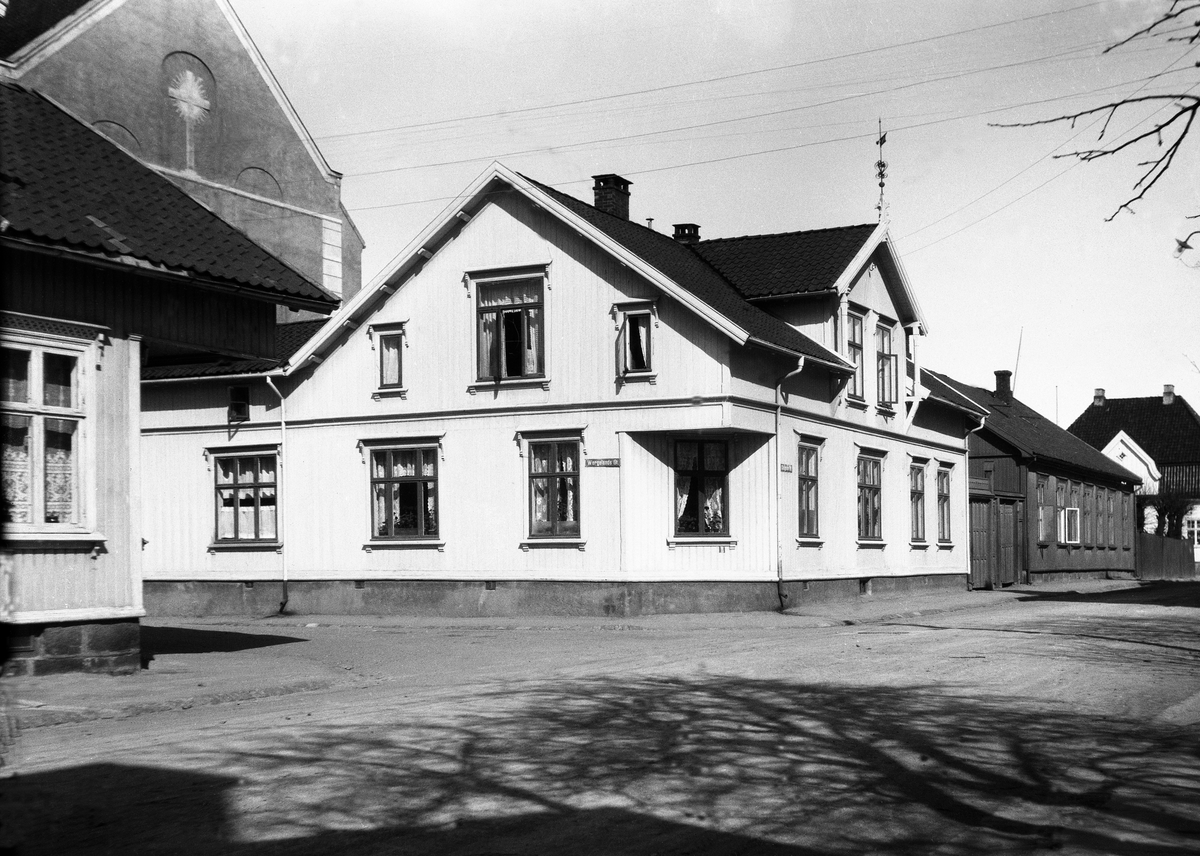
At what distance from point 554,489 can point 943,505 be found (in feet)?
45.5

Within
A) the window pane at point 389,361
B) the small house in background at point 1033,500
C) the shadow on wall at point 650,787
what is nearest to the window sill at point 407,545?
the window pane at point 389,361

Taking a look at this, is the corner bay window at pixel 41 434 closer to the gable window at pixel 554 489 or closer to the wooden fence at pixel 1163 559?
the gable window at pixel 554 489

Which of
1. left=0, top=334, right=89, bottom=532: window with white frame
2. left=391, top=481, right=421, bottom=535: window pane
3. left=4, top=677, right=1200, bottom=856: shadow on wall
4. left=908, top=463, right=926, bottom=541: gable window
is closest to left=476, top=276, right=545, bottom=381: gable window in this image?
left=391, top=481, right=421, bottom=535: window pane

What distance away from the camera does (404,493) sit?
89.8ft

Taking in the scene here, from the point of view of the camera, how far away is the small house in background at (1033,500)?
38250mm

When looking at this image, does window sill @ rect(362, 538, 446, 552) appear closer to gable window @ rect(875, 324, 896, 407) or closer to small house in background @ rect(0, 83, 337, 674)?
gable window @ rect(875, 324, 896, 407)

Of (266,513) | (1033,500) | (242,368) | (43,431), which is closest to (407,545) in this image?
(266,513)

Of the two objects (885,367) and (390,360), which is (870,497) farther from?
(390,360)

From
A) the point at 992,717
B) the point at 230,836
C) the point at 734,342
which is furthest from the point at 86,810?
the point at 734,342

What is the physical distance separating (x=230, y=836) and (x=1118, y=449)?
77099mm

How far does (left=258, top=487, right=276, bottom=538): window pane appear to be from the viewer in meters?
28.5

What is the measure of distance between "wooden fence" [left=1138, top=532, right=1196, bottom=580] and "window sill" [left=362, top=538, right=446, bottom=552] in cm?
3806

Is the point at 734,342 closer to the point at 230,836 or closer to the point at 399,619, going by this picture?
the point at 399,619

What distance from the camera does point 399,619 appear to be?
25750 mm
